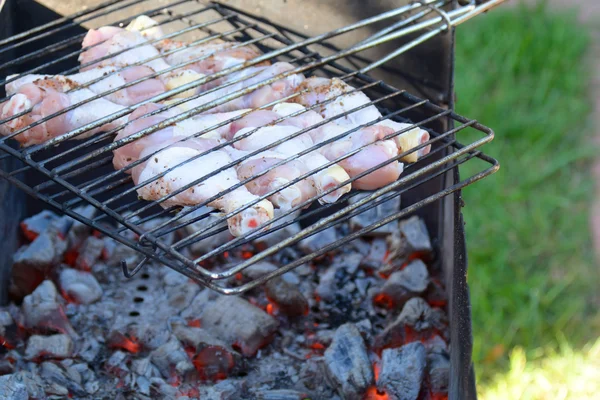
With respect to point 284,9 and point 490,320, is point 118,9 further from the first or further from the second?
point 490,320

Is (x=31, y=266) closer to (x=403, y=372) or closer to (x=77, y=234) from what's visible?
(x=77, y=234)

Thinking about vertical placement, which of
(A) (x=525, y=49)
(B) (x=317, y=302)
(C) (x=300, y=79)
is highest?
(C) (x=300, y=79)

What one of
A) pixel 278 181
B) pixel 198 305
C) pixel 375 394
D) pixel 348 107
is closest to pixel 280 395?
pixel 375 394

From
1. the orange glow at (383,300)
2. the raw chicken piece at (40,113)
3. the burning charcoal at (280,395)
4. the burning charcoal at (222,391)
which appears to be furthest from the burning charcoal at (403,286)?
the raw chicken piece at (40,113)

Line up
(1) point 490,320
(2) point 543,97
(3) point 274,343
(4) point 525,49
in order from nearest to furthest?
1. (3) point 274,343
2. (1) point 490,320
3. (2) point 543,97
4. (4) point 525,49

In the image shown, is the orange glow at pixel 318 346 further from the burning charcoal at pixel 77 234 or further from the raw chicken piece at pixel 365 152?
the burning charcoal at pixel 77 234

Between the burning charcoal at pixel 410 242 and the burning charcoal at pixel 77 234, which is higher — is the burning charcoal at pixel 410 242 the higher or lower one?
the lower one

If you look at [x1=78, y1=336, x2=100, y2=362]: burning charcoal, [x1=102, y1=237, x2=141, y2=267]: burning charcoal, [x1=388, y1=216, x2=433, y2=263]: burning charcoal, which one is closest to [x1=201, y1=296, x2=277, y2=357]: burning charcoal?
[x1=78, y1=336, x2=100, y2=362]: burning charcoal

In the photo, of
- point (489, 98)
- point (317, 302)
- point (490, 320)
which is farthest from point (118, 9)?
point (489, 98)
